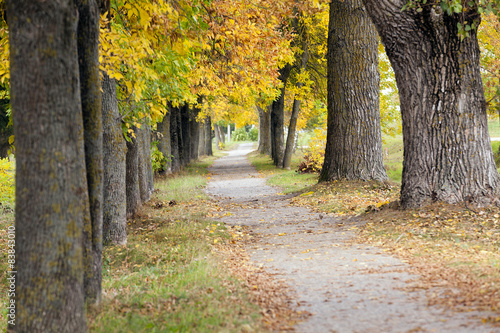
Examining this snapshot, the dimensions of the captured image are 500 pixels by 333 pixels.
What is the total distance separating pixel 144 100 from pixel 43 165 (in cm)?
607

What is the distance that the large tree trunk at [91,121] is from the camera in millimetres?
4457

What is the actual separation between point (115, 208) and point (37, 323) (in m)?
4.50

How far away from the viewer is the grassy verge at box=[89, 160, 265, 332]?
4105 millimetres

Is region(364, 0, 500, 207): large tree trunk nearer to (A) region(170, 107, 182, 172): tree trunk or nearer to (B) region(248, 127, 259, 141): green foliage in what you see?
(A) region(170, 107, 182, 172): tree trunk

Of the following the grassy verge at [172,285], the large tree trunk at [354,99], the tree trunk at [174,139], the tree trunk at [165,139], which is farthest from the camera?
the tree trunk at [174,139]

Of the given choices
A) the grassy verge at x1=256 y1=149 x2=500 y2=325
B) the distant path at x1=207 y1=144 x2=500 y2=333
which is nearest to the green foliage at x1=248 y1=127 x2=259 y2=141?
the grassy verge at x1=256 y1=149 x2=500 y2=325

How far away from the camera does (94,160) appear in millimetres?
4523

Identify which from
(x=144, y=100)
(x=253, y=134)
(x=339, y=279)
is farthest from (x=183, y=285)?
(x=253, y=134)

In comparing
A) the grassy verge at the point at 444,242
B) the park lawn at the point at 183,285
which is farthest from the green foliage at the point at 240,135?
the park lawn at the point at 183,285

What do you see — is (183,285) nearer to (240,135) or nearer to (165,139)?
(165,139)

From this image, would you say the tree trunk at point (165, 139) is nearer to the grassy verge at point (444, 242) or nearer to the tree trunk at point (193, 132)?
the tree trunk at point (193, 132)

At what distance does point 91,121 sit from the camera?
4492mm

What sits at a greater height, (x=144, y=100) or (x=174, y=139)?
(x=144, y=100)

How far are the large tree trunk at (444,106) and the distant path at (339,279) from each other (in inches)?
74.1
